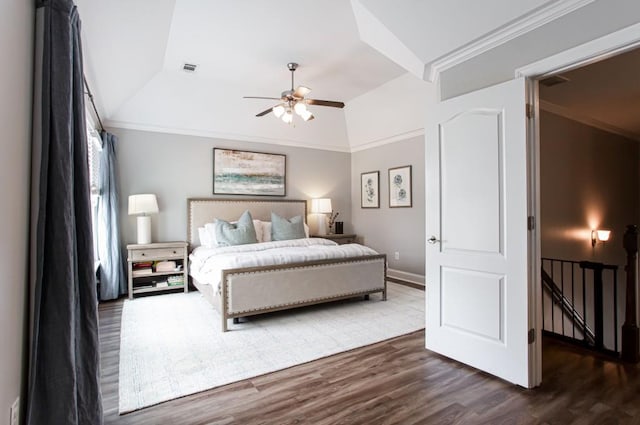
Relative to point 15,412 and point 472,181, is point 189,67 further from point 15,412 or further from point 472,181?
point 15,412

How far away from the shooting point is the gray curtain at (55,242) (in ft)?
4.41

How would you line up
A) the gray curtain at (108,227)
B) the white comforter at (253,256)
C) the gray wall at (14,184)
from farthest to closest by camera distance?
the gray curtain at (108,227) < the white comforter at (253,256) < the gray wall at (14,184)

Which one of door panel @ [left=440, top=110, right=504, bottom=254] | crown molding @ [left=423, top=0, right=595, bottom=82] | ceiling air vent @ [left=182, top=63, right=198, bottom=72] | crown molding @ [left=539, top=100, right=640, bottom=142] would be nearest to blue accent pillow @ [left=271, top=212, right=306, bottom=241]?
ceiling air vent @ [left=182, top=63, right=198, bottom=72]

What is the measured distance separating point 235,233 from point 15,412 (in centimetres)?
360

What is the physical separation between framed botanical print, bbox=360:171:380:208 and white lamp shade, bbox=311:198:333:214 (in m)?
0.78

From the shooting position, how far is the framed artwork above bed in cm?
565

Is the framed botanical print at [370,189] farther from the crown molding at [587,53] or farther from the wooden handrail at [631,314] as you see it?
the crown molding at [587,53]

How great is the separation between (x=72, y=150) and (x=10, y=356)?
0.86 meters

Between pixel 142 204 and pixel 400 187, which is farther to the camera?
pixel 400 187

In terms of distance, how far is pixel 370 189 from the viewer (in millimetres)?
6527

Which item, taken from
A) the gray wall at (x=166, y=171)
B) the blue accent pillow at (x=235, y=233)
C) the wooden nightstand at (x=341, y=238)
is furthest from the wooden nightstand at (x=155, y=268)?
the wooden nightstand at (x=341, y=238)

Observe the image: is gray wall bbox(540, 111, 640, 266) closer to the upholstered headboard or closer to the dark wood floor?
the dark wood floor

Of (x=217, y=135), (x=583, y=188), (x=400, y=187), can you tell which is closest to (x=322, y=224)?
(x=400, y=187)

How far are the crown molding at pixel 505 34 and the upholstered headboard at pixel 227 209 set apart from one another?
3.73 meters
